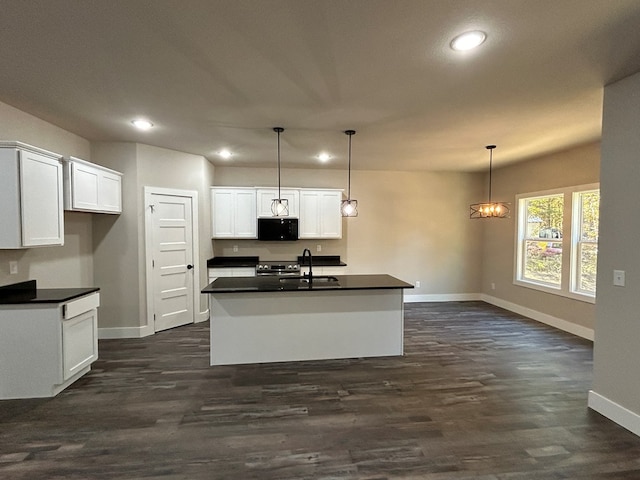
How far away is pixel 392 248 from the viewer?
665 centimetres

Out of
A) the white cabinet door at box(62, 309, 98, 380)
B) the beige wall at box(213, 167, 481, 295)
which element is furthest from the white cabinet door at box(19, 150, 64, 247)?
the beige wall at box(213, 167, 481, 295)

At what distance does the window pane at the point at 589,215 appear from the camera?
4527 millimetres

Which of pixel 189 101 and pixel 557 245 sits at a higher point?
pixel 189 101

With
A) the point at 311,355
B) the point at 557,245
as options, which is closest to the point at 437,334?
the point at 311,355

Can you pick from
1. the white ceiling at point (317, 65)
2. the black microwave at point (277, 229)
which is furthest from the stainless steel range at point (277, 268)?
the white ceiling at point (317, 65)

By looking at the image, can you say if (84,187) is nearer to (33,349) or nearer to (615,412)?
(33,349)

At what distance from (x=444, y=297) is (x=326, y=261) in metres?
2.63

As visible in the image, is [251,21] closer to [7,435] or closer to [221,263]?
[7,435]

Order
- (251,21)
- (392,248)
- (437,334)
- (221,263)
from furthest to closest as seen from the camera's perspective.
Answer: (392,248) → (221,263) → (437,334) → (251,21)

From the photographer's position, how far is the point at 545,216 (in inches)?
213

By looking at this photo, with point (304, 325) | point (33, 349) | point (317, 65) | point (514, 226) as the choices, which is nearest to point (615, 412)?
point (304, 325)

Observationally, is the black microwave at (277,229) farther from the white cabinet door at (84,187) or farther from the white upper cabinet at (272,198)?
the white cabinet door at (84,187)

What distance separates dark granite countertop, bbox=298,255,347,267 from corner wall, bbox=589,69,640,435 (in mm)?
3804

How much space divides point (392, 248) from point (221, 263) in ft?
11.0
